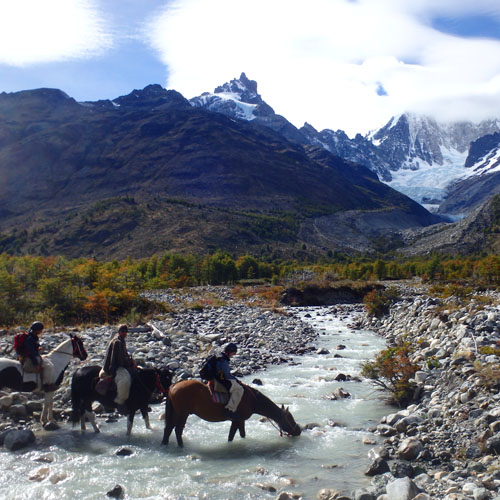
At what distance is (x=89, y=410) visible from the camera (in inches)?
427

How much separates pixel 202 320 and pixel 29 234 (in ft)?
429

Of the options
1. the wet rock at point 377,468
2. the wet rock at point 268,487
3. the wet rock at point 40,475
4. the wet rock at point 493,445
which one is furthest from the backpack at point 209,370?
the wet rock at point 493,445

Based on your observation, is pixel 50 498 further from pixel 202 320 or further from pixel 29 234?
pixel 29 234

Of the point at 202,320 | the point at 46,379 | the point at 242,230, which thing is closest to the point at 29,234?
the point at 242,230

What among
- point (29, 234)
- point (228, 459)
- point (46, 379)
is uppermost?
point (29, 234)

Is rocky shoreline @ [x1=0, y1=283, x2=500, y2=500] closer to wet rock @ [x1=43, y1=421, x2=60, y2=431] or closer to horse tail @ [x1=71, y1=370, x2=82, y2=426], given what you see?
wet rock @ [x1=43, y1=421, x2=60, y2=431]

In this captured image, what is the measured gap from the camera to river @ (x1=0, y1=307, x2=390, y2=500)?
8.18 m

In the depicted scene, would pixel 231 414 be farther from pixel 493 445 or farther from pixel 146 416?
pixel 493 445

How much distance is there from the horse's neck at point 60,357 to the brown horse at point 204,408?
9.46 feet

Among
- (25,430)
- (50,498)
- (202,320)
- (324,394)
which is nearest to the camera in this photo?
(50,498)

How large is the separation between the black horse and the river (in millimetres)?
374

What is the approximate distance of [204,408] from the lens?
33.4 ft

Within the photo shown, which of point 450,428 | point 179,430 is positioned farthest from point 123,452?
point 450,428

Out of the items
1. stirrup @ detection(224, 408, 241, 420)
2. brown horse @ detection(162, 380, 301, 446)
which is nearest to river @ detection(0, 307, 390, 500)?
brown horse @ detection(162, 380, 301, 446)
